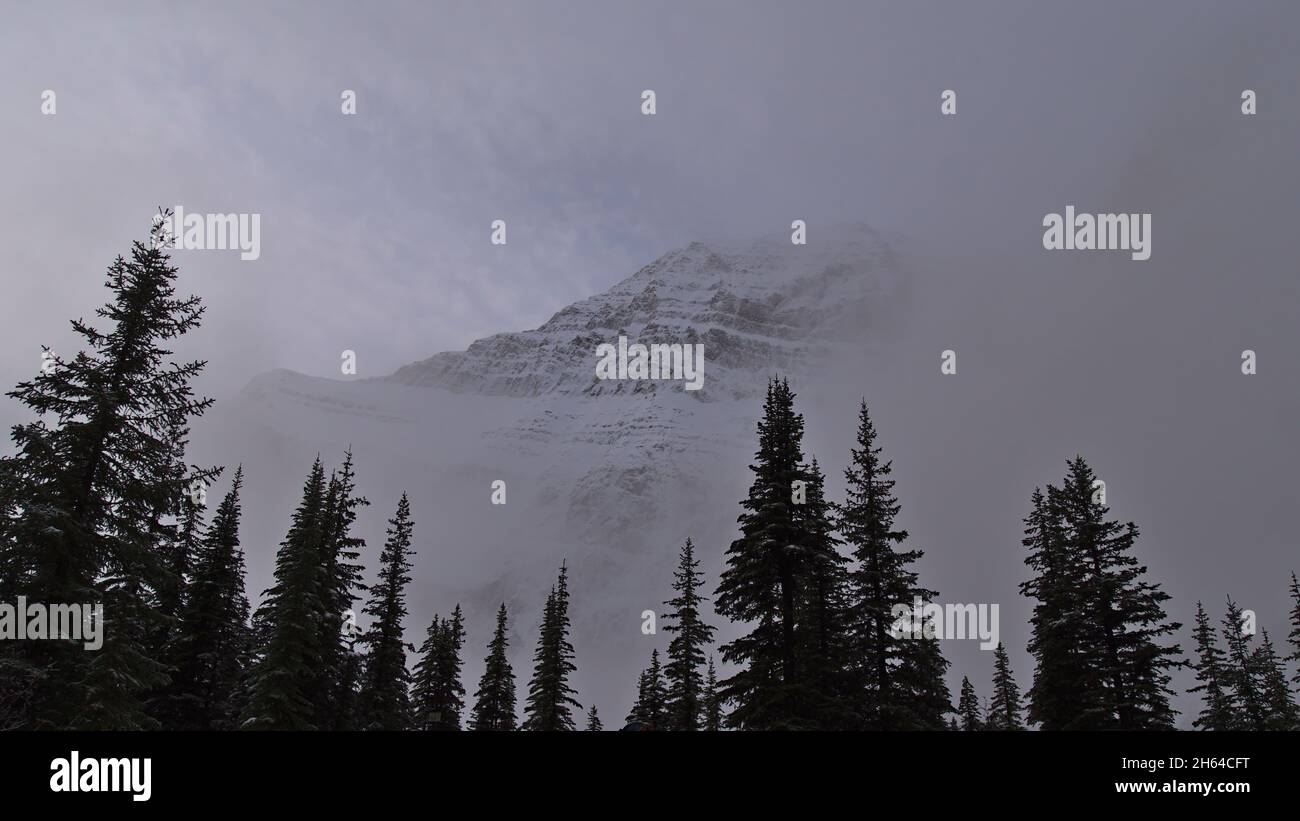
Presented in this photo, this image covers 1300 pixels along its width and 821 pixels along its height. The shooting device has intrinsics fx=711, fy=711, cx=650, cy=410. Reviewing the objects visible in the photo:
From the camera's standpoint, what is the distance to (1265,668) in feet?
154

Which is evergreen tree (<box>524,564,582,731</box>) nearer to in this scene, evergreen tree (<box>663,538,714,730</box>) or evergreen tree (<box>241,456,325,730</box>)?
evergreen tree (<box>663,538,714,730</box>)

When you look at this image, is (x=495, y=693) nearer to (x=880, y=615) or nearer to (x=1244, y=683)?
(x=880, y=615)

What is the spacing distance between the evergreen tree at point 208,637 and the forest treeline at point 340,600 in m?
0.11

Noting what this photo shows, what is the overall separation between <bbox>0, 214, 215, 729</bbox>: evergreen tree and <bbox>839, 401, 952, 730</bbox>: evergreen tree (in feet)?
74.1

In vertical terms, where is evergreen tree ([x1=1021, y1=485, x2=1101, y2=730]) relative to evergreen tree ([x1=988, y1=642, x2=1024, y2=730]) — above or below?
above

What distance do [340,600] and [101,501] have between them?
1875 cm

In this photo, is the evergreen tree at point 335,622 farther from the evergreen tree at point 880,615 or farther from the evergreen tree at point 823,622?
the evergreen tree at point 880,615

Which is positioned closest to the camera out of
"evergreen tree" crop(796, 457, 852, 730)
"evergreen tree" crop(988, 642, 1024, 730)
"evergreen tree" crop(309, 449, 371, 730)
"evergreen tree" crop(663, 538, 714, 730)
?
"evergreen tree" crop(796, 457, 852, 730)

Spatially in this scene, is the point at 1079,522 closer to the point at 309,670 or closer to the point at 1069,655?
the point at 1069,655

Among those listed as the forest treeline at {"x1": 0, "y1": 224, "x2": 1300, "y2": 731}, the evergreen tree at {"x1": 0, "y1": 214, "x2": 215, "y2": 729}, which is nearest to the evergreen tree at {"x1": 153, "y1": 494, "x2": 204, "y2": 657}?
the forest treeline at {"x1": 0, "y1": 224, "x2": 1300, "y2": 731}

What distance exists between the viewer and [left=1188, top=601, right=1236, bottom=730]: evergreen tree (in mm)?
46406

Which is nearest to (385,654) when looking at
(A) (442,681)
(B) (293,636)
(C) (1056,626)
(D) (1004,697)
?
(B) (293,636)
